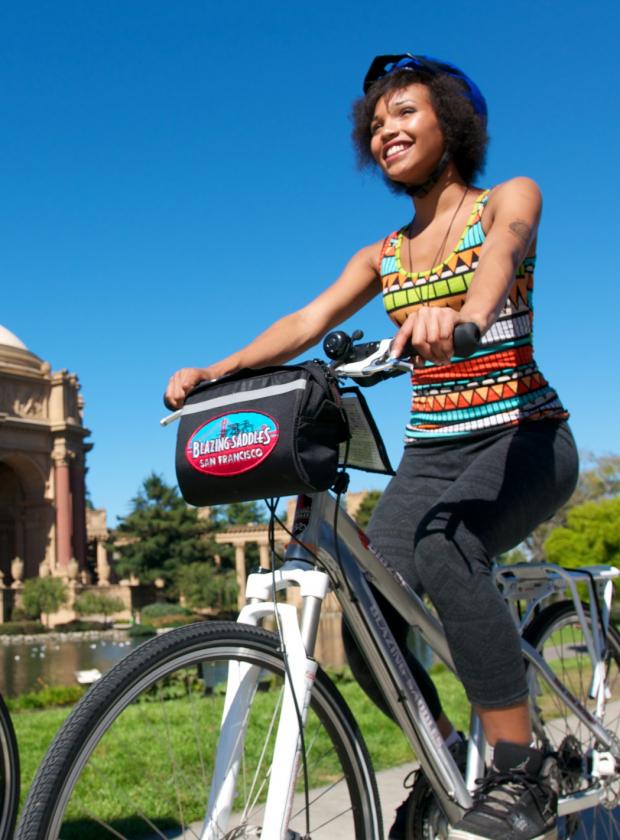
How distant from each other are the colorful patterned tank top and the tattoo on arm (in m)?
0.17

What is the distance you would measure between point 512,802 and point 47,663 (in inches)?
940

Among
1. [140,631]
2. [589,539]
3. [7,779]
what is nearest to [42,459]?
[140,631]

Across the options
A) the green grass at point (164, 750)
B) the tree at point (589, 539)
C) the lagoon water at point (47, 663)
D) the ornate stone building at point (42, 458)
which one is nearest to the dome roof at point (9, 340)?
the ornate stone building at point (42, 458)

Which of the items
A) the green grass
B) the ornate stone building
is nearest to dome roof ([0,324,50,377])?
the ornate stone building

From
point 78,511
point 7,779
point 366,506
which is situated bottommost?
point 7,779

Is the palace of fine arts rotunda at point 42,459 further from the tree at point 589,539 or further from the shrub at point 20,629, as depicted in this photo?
the tree at point 589,539

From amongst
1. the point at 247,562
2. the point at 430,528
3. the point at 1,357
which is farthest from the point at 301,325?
the point at 247,562

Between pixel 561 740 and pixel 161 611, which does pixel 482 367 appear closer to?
pixel 561 740

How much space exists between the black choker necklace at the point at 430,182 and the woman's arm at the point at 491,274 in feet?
0.76

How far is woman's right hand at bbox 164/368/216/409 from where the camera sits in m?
2.31

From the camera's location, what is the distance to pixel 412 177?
2604 millimetres

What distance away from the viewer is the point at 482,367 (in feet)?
8.05

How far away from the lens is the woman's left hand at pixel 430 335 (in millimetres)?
1763

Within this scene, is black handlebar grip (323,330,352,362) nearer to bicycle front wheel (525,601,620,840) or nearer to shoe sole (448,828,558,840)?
shoe sole (448,828,558,840)
